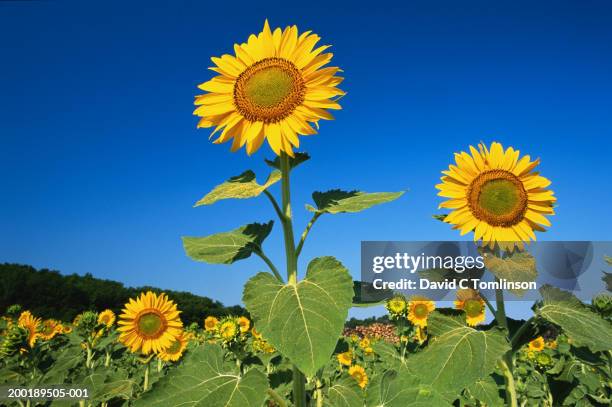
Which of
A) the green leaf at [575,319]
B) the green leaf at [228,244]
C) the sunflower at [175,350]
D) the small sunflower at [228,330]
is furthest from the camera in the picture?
the sunflower at [175,350]

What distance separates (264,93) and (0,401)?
17.9 feet

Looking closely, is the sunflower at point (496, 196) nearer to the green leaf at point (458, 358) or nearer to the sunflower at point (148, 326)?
the green leaf at point (458, 358)

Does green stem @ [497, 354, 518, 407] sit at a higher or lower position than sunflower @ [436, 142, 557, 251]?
lower

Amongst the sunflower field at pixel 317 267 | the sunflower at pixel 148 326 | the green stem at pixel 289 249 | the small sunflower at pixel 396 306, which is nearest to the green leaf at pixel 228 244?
the sunflower field at pixel 317 267

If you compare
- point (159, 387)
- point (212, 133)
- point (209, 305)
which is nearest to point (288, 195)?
point (212, 133)

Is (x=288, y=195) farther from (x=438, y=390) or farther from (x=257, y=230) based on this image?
(x=438, y=390)

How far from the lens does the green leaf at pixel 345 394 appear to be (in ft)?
7.61

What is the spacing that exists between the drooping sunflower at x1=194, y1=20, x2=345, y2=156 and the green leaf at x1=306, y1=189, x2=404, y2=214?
13.2 inches

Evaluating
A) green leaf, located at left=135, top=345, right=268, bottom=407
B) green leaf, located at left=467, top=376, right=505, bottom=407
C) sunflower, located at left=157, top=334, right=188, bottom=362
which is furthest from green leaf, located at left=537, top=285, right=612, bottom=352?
sunflower, located at left=157, top=334, right=188, bottom=362

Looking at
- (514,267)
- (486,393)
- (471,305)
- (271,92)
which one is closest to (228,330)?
(471,305)

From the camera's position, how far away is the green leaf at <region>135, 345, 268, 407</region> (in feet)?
6.24

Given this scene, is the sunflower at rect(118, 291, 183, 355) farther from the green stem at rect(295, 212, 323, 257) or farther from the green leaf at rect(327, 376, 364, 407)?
the green stem at rect(295, 212, 323, 257)

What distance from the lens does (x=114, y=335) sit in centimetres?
645

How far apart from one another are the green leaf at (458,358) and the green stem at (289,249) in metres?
0.61
